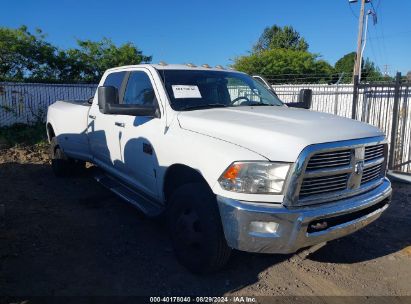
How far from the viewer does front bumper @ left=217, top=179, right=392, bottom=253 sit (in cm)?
285

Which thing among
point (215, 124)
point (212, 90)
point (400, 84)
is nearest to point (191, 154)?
point (215, 124)

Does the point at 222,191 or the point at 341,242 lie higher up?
the point at 222,191

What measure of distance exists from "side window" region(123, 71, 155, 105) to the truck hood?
2.25 feet

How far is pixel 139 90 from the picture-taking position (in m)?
4.57

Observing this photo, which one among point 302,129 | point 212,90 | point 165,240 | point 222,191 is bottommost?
point 165,240

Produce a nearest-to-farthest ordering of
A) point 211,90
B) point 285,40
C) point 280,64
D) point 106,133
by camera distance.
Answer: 1. point 211,90
2. point 106,133
3. point 280,64
4. point 285,40

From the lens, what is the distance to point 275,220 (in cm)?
285

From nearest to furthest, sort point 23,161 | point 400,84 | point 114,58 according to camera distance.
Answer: point 400,84 → point 23,161 → point 114,58

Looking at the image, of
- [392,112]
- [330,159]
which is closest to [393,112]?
[392,112]

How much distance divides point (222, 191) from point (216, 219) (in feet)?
0.94

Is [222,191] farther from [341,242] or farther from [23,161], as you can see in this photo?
[23,161]

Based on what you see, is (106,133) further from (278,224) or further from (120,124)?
(278,224)

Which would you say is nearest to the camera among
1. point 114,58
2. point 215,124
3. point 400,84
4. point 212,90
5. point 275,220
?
point 275,220

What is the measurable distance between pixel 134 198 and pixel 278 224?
2.09m
